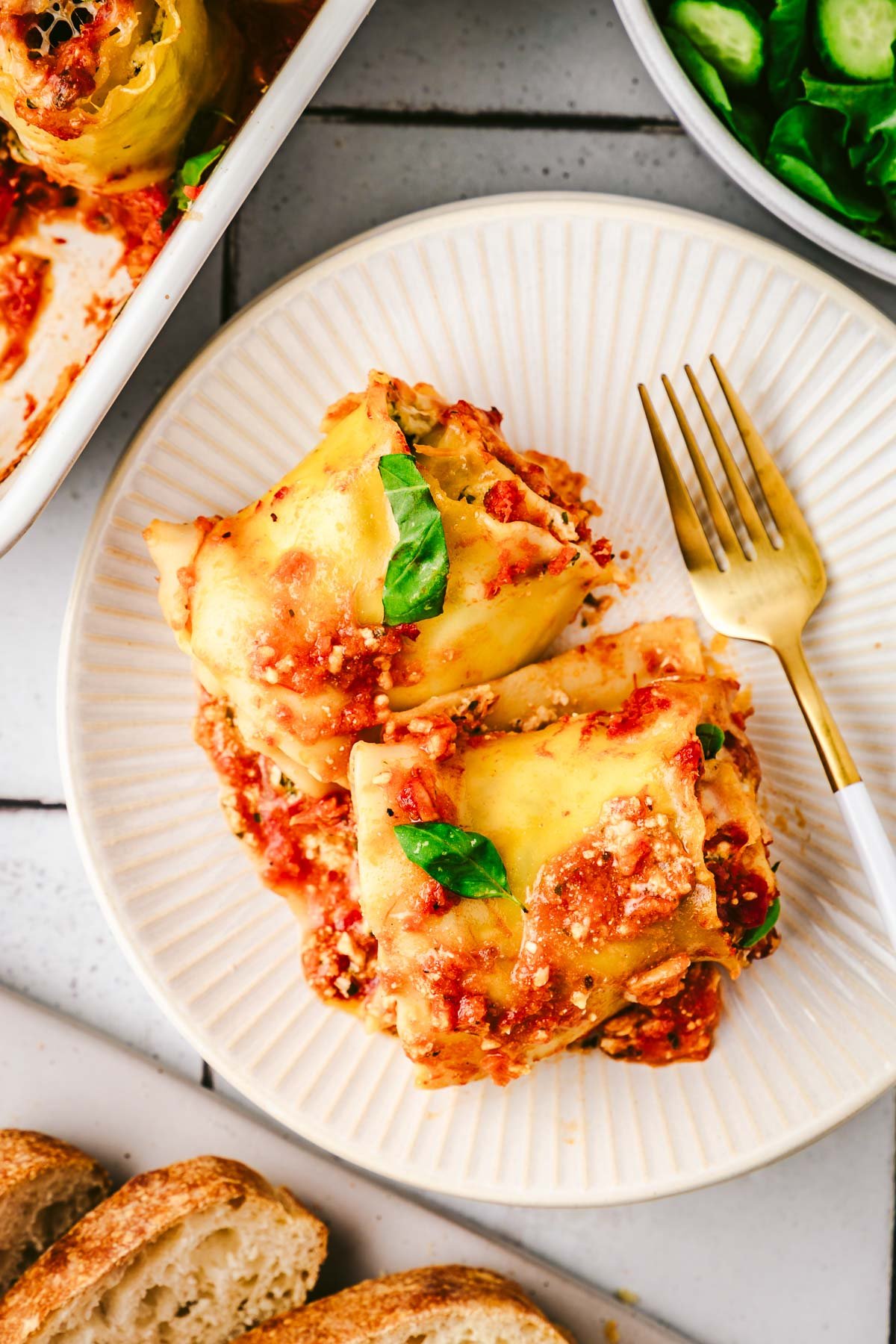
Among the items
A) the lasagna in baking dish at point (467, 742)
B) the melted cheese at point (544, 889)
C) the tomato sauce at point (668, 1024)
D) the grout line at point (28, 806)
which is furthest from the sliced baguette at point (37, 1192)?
the tomato sauce at point (668, 1024)

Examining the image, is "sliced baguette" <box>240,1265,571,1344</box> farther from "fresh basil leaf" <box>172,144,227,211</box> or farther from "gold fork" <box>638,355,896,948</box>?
"fresh basil leaf" <box>172,144,227,211</box>

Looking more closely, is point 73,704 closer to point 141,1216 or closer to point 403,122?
point 141,1216

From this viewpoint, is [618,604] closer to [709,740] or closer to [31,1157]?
[709,740]

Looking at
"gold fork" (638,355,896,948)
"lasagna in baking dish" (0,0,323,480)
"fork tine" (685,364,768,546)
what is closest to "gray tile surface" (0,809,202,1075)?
"lasagna in baking dish" (0,0,323,480)

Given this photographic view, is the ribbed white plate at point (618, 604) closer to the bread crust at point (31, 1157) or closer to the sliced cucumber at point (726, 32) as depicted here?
the sliced cucumber at point (726, 32)

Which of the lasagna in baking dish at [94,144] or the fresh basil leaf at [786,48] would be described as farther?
the fresh basil leaf at [786,48]
